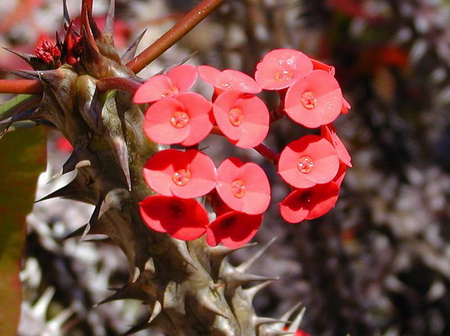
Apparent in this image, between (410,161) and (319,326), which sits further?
(410,161)

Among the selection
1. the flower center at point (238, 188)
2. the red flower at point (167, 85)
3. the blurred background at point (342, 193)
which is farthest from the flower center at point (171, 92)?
the blurred background at point (342, 193)

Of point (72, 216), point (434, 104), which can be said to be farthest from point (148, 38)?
point (72, 216)

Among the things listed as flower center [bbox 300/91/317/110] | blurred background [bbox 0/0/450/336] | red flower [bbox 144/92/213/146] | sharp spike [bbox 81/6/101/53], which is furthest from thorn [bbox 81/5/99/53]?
blurred background [bbox 0/0/450/336]

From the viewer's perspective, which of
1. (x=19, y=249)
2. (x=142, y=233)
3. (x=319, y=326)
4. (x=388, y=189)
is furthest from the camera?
(x=388, y=189)

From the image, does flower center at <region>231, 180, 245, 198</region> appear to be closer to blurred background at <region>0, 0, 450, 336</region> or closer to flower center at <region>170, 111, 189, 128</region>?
flower center at <region>170, 111, 189, 128</region>

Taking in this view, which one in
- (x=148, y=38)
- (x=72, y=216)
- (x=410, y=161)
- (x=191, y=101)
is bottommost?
(x=410, y=161)

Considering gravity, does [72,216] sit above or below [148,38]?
above

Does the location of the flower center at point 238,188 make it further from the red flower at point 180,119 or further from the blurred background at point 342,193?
the blurred background at point 342,193

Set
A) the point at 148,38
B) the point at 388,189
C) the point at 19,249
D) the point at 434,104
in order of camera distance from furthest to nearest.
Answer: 1. the point at 148,38
2. the point at 434,104
3. the point at 388,189
4. the point at 19,249

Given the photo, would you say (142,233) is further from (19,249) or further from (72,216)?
(72,216)
